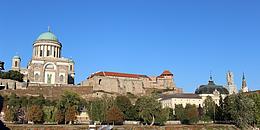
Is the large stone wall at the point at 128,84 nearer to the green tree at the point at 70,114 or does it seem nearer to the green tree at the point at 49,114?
the green tree at the point at 49,114

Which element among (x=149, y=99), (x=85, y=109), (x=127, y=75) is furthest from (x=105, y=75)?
(x=149, y=99)

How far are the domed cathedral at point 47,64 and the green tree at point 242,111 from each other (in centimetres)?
4646

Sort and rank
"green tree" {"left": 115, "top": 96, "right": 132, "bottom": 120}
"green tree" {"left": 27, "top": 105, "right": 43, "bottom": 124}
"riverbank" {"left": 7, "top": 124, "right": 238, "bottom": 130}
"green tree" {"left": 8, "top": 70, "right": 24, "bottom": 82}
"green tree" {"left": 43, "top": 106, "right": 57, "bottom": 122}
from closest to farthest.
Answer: "riverbank" {"left": 7, "top": 124, "right": 238, "bottom": 130} → "green tree" {"left": 27, "top": 105, "right": 43, "bottom": 124} → "green tree" {"left": 43, "top": 106, "right": 57, "bottom": 122} → "green tree" {"left": 115, "top": 96, "right": 132, "bottom": 120} → "green tree" {"left": 8, "top": 70, "right": 24, "bottom": 82}

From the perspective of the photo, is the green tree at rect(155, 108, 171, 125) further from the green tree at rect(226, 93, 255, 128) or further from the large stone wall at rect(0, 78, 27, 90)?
the large stone wall at rect(0, 78, 27, 90)

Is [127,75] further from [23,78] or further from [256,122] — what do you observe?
[256,122]

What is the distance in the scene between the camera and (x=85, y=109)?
214 feet

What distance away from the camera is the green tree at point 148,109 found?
5759cm

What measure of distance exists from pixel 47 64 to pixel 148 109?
131ft

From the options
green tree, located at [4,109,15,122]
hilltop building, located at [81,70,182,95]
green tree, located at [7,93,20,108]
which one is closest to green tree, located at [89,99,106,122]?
green tree, located at [4,109,15,122]

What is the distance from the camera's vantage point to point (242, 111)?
57406 millimetres

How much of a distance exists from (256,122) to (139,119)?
2076 cm

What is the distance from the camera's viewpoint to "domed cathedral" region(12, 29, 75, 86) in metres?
86.3

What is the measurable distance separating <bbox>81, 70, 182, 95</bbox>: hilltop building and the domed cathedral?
8.31 meters

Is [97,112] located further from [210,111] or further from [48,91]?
[210,111]
